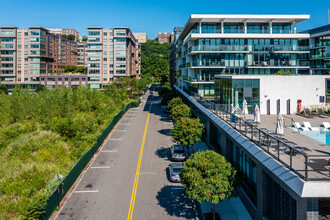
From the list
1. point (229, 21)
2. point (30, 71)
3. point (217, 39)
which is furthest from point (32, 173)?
point (30, 71)

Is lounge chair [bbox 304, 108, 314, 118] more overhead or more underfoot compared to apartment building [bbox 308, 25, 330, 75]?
more underfoot

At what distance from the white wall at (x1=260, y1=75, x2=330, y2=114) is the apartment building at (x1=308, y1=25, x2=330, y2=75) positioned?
3510 centimetres

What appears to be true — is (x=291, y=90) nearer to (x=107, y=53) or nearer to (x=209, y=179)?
(x=209, y=179)

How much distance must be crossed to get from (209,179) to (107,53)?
279ft

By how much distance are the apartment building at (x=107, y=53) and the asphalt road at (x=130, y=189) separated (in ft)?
199

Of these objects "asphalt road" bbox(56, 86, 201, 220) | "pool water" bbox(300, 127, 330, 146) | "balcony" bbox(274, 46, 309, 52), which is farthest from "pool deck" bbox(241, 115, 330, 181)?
"balcony" bbox(274, 46, 309, 52)

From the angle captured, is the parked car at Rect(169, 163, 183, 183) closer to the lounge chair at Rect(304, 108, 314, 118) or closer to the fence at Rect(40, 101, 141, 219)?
the fence at Rect(40, 101, 141, 219)

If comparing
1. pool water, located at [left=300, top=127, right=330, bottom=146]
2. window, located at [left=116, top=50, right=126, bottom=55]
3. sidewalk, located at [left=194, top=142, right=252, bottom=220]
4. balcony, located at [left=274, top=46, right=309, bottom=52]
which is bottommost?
sidewalk, located at [left=194, top=142, right=252, bottom=220]

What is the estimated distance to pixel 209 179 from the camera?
1545 centimetres

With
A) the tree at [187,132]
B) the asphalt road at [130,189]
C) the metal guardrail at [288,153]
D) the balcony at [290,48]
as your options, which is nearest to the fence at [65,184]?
the asphalt road at [130,189]

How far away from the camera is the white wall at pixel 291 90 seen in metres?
26.8

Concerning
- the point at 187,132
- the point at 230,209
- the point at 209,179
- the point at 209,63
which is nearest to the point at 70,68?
the point at 209,63

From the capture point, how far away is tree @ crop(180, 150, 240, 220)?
1536cm

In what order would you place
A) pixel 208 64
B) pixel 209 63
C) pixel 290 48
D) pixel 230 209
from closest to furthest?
1. pixel 230 209
2. pixel 209 63
3. pixel 208 64
4. pixel 290 48
